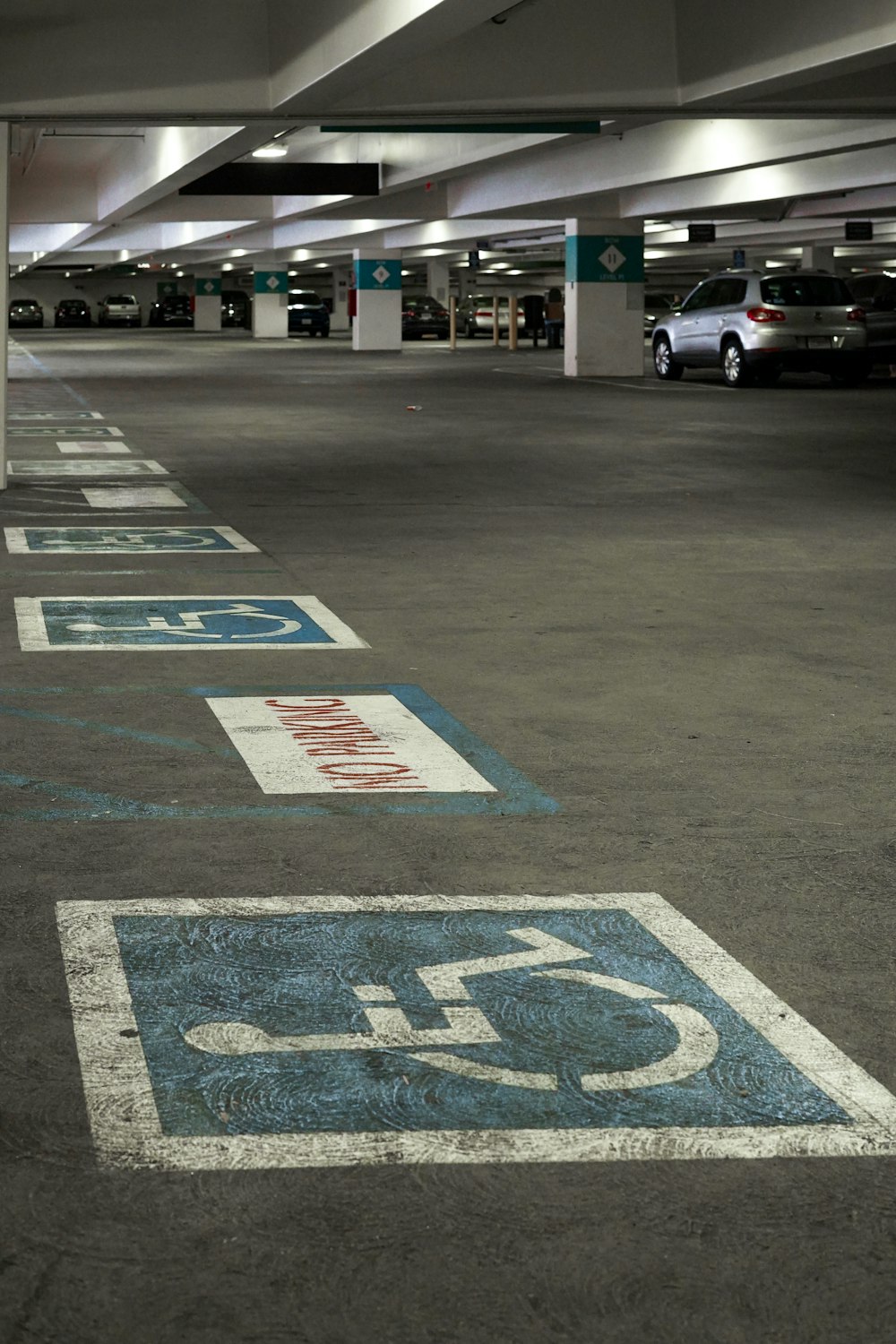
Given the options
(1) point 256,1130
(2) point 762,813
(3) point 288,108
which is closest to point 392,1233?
(1) point 256,1130

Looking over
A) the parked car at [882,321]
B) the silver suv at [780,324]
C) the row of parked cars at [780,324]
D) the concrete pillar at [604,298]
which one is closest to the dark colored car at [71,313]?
the concrete pillar at [604,298]

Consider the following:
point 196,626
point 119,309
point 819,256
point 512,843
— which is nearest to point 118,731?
point 512,843

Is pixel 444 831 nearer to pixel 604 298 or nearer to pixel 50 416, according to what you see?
pixel 50 416

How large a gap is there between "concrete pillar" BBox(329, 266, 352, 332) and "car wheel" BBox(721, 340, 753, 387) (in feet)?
156

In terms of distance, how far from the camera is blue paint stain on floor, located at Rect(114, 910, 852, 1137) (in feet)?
10.6

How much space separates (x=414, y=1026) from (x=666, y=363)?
29.7m

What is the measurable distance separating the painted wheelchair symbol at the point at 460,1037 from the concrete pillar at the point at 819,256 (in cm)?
5068

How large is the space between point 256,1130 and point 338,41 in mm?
9945

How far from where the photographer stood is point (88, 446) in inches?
727

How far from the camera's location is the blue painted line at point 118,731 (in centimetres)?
600

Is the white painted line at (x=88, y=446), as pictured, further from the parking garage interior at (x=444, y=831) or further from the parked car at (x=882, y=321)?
the parked car at (x=882, y=321)

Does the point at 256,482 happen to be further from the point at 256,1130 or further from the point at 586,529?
the point at 256,1130

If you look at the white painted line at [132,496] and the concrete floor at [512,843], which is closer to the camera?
the concrete floor at [512,843]

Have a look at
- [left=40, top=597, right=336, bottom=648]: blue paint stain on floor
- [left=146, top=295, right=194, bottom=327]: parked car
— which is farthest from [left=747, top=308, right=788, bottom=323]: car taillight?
[left=146, top=295, right=194, bottom=327]: parked car
